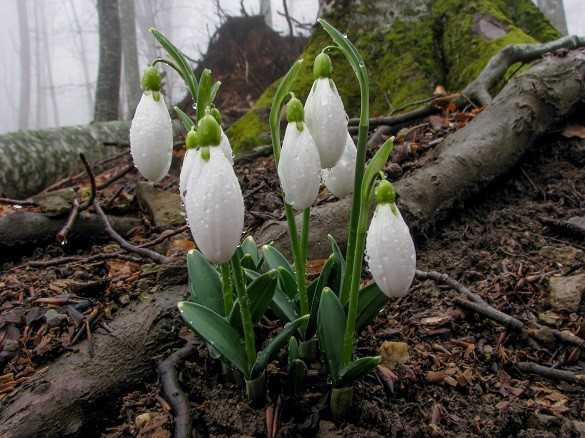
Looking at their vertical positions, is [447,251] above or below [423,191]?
below

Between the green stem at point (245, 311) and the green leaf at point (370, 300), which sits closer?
the green stem at point (245, 311)

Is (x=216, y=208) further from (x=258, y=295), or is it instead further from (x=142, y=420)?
(x=142, y=420)

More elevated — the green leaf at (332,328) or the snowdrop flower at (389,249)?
the snowdrop flower at (389,249)

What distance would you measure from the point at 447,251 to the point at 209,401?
1050 mm

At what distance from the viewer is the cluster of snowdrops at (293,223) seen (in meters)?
0.88

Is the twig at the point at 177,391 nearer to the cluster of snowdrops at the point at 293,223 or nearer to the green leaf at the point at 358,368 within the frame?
the cluster of snowdrops at the point at 293,223

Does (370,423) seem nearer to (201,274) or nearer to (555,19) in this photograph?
(201,274)

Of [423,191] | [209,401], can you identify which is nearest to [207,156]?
[209,401]

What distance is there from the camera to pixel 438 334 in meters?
1.43

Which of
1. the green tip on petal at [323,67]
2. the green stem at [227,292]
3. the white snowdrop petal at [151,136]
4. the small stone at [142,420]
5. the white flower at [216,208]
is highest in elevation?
the green tip on petal at [323,67]

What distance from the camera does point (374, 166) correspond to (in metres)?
0.97

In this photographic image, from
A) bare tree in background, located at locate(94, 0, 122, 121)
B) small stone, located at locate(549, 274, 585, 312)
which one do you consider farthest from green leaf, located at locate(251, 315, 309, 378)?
bare tree in background, located at locate(94, 0, 122, 121)

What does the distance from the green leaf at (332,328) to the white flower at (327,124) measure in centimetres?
30

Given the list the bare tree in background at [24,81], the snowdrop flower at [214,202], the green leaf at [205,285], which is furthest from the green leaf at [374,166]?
the bare tree in background at [24,81]
